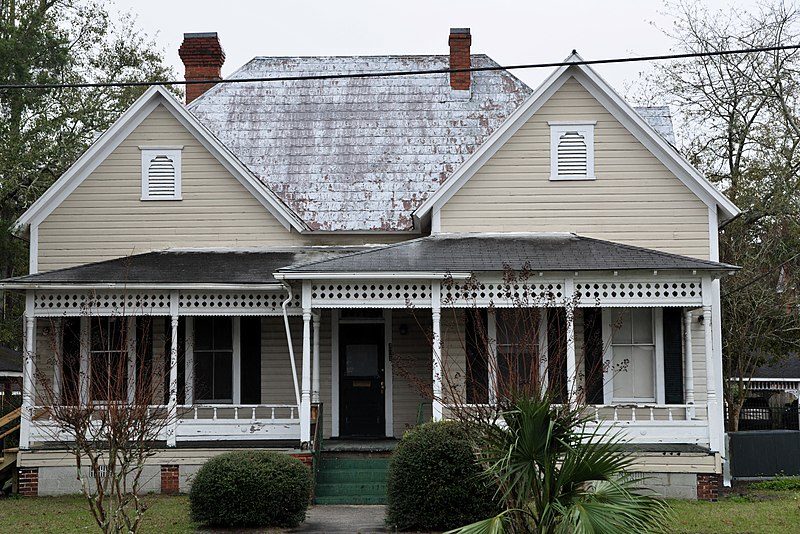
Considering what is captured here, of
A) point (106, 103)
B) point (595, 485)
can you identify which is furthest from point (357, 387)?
point (106, 103)

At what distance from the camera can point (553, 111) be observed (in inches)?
776

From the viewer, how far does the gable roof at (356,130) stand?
2150 cm

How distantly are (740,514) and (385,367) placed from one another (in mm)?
7564

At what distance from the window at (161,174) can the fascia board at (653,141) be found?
8115mm

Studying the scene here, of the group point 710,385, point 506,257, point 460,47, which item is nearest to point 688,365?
point 710,385

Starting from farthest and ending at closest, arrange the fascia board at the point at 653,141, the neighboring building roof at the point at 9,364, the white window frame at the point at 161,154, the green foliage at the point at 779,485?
the neighboring building roof at the point at 9,364 < the white window frame at the point at 161,154 < the fascia board at the point at 653,141 < the green foliage at the point at 779,485

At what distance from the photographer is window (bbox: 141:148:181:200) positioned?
2055cm

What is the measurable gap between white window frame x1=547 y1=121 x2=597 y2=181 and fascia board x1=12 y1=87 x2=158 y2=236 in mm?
7901

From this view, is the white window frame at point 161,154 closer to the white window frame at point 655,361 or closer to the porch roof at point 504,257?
the porch roof at point 504,257

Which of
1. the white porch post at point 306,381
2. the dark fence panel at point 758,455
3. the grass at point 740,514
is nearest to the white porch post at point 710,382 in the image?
the grass at point 740,514

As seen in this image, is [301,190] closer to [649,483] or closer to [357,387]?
[357,387]

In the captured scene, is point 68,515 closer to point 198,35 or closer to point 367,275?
point 367,275

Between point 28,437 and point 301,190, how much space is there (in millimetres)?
7423

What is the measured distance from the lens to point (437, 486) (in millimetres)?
13469
